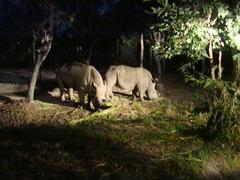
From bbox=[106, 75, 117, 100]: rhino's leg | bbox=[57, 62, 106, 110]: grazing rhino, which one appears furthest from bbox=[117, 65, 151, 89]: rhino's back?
bbox=[57, 62, 106, 110]: grazing rhino

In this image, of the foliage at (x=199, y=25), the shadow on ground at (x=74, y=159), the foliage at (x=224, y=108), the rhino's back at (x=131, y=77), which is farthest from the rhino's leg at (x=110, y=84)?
the foliage at (x=224, y=108)

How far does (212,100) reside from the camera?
9.73 metres

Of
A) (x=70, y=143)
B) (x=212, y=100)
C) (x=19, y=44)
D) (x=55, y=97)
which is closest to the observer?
(x=70, y=143)

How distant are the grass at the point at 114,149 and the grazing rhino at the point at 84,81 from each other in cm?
53

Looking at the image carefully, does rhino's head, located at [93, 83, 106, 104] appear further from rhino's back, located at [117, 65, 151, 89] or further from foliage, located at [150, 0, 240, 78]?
foliage, located at [150, 0, 240, 78]

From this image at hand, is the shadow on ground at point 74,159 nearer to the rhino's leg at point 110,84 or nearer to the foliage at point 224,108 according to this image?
the foliage at point 224,108

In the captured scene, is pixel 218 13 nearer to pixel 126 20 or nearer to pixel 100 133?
pixel 100 133

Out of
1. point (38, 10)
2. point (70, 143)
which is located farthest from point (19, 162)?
point (38, 10)

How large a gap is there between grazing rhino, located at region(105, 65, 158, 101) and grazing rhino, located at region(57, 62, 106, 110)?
89 centimetres

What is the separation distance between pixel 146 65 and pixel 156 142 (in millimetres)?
10159

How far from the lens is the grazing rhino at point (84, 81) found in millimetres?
12023

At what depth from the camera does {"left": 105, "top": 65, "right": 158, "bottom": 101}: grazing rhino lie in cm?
A: 1323

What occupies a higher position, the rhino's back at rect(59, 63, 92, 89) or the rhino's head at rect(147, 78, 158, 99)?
the rhino's back at rect(59, 63, 92, 89)


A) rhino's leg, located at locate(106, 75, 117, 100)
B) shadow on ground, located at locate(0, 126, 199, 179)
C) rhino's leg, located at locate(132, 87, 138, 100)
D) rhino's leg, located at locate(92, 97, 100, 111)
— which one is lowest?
shadow on ground, located at locate(0, 126, 199, 179)
